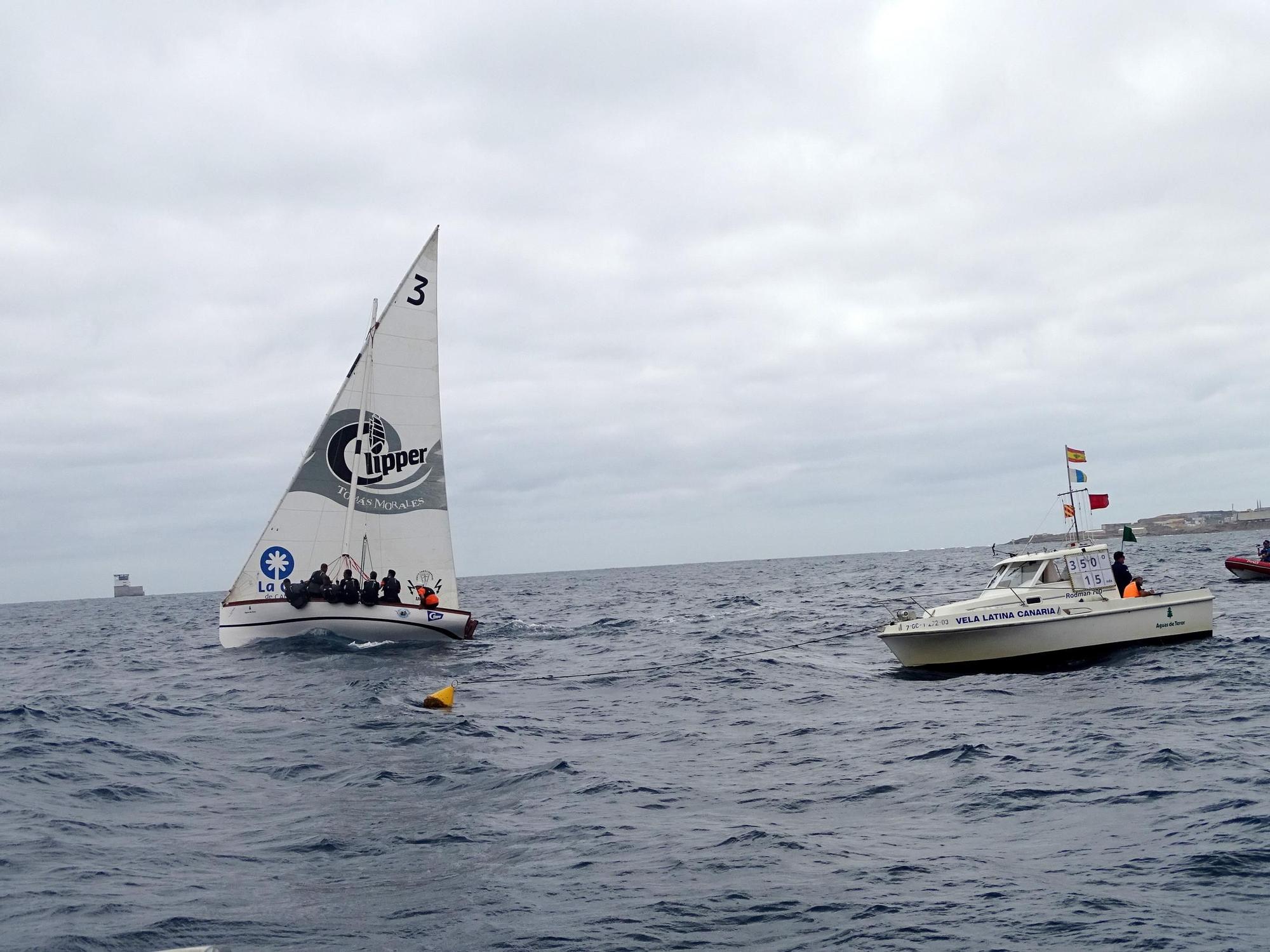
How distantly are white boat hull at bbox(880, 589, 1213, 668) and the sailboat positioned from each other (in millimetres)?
13978

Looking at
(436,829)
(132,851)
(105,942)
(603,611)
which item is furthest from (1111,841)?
(603,611)

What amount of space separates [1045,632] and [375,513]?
734 inches

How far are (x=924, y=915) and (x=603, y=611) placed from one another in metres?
44.7

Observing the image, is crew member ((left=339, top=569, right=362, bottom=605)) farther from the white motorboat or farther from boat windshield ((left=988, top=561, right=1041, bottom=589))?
boat windshield ((left=988, top=561, right=1041, bottom=589))

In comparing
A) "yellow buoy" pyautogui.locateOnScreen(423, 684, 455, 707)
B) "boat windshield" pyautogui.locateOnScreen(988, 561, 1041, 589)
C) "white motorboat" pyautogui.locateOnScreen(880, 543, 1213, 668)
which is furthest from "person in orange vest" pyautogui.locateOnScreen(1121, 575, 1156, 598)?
"yellow buoy" pyautogui.locateOnScreen(423, 684, 455, 707)

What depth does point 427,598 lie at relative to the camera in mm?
30219

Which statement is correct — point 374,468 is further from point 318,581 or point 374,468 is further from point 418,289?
point 418,289

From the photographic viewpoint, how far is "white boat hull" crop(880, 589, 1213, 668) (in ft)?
69.5

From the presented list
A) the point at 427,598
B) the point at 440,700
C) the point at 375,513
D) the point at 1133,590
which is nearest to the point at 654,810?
the point at 440,700

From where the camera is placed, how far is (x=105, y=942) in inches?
297

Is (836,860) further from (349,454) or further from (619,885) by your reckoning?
(349,454)

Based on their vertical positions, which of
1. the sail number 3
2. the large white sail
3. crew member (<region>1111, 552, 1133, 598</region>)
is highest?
the sail number 3

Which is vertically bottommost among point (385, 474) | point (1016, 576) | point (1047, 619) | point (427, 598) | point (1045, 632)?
point (1045, 632)

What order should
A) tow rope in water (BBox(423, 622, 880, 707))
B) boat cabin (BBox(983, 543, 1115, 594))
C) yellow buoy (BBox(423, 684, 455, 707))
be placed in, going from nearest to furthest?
yellow buoy (BBox(423, 684, 455, 707)) < tow rope in water (BBox(423, 622, 880, 707)) < boat cabin (BBox(983, 543, 1115, 594))
